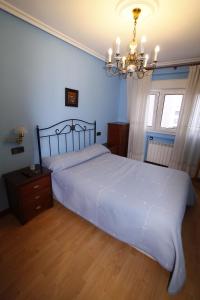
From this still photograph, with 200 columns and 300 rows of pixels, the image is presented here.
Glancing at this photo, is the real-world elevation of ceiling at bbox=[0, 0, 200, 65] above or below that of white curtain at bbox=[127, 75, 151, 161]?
above

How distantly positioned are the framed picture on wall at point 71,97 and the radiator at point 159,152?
2.22 m

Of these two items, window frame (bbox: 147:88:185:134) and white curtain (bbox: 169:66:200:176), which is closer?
white curtain (bbox: 169:66:200:176)

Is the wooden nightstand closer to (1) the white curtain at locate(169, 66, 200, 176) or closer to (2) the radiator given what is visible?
(2) the radiator

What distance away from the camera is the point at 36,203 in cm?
202

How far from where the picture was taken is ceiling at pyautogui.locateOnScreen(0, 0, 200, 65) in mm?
1583

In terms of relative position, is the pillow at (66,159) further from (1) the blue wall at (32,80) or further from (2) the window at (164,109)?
(2) the window at (164,109)

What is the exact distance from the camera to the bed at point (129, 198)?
131 cm

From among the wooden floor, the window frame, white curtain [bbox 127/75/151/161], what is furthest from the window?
the wooden floor

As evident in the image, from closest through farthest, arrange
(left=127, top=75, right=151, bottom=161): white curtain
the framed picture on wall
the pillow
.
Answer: the pillow
the framed picture on wall
(left=127, top=75, right=151, bottom=161): white curtain

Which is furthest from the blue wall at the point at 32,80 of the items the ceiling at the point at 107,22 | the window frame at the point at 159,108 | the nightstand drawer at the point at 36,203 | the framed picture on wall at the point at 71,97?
the window frame at the point at 159,108

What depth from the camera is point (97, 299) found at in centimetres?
121

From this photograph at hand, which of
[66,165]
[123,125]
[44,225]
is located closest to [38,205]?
[44,225]

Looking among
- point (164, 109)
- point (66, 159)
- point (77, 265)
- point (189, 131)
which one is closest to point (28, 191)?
point (66, 159)

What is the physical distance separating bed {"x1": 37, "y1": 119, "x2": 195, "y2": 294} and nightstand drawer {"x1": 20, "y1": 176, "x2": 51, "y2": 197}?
0.47 ft
